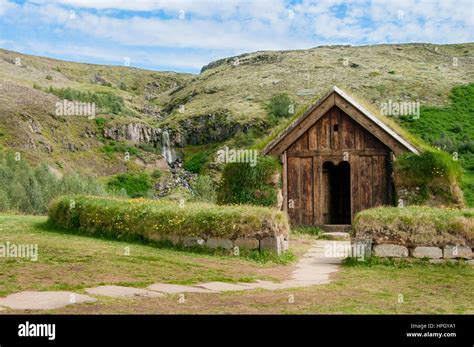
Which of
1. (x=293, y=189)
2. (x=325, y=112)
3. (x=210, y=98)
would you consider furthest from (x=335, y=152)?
(x=210, y=98)

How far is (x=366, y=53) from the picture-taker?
11569cm

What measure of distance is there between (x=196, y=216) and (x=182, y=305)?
21.0 ft

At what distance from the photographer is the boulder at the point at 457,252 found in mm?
13781

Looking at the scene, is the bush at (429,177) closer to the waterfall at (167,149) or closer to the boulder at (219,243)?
the boulder at (219,243)

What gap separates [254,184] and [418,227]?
836 centimetres

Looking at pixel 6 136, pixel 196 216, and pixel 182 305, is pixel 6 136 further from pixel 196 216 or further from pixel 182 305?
pixel 182 305

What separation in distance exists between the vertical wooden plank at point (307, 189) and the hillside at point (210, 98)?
105 ft

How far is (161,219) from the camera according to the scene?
15.9 m

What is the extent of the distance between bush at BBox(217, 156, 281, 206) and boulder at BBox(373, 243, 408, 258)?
24.4ft

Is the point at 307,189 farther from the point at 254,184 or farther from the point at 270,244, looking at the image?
the point at 270,244

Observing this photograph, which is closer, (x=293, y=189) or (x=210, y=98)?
(x=293, y=189)

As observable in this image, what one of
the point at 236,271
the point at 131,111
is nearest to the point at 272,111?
the point at 131,111

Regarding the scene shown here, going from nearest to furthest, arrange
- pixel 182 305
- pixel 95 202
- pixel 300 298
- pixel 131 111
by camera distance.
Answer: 1. pixel 182 305
2. pixel 300 298
3. pixel 95 202
4. pixel 131 111

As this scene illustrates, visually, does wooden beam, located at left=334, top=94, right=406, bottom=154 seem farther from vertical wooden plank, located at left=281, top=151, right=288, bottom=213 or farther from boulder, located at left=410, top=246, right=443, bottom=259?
boulder, located at left=410, top=246, right=443, bottom=259
